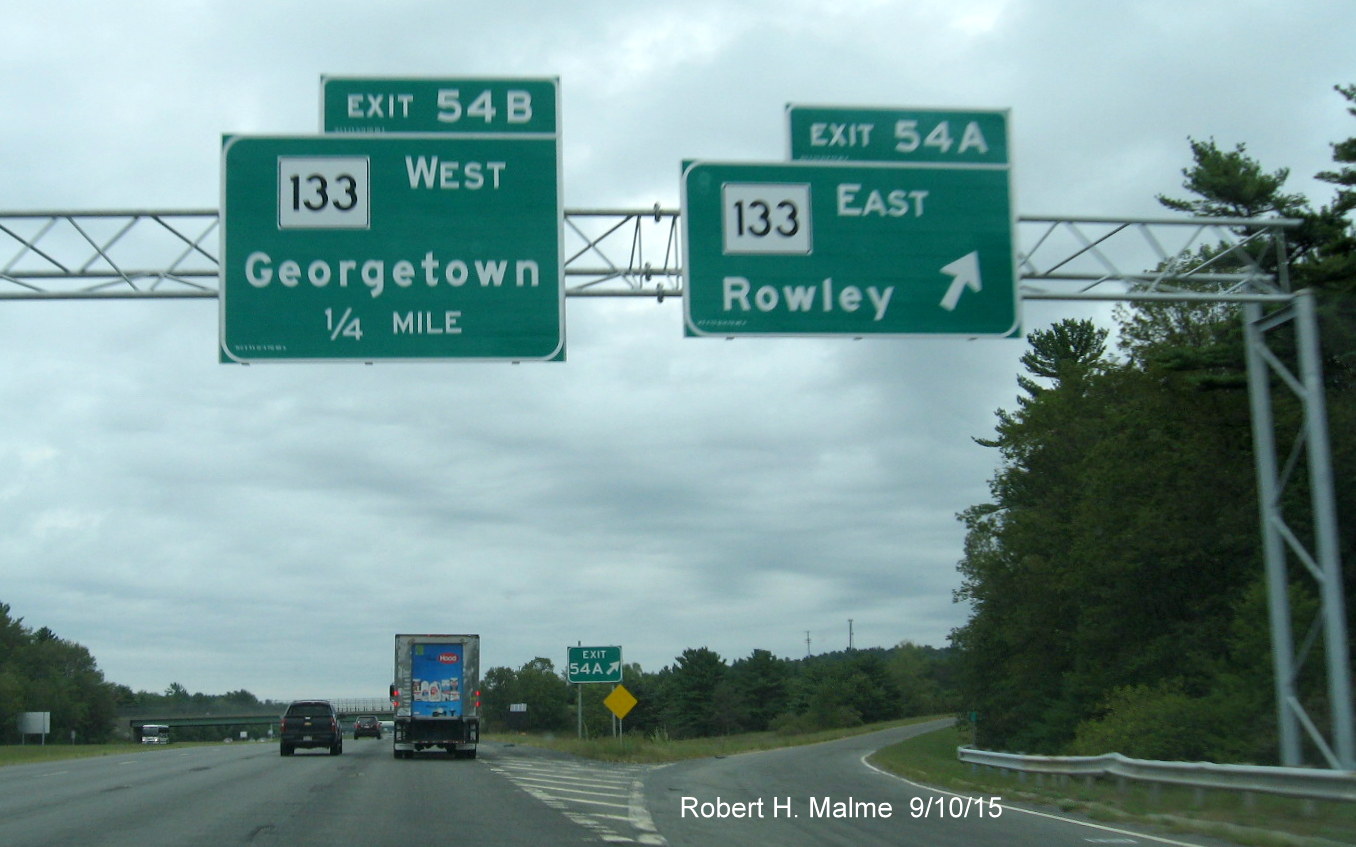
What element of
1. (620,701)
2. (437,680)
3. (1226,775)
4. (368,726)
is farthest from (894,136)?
(368,726)

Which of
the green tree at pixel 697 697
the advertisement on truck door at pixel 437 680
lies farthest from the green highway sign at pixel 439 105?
the green tree at pixel 697 697

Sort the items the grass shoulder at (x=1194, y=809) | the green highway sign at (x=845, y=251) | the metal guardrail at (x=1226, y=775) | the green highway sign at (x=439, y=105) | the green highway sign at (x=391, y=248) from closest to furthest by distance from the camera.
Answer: the grass shoulder at (x=1194, y=809) → the metal guardrail at (x=1226, y=775) → the green highway sign at (x=391, y=248) → the green highway sign at (x=845, y=251) → the green highway sign at (x=439, y=105)

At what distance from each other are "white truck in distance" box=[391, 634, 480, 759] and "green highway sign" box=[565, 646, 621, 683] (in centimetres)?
501

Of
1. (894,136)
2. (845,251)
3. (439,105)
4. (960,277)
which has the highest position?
(439,105)

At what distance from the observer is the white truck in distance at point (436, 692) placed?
39000 mm

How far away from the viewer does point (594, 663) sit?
145ft

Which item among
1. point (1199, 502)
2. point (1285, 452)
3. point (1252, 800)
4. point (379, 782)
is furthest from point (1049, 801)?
point (1199, 502)

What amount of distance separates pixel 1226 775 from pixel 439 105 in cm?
1335

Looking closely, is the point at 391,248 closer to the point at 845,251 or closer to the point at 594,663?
the point at 845,251

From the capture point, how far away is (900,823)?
54.3ft

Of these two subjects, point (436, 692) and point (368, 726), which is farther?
point (368, 726)

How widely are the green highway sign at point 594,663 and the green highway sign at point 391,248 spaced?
1166 inches

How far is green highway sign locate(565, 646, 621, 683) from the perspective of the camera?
4384 cm

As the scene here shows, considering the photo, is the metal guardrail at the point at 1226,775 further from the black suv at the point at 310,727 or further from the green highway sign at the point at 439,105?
the black suv at the point at 310,727
